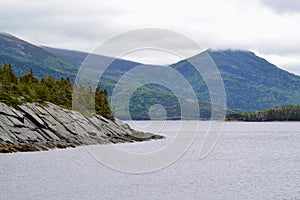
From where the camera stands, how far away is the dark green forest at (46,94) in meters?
127

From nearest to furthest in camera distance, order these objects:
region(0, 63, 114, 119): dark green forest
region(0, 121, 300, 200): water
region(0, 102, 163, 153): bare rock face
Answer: region(0, 121, 300, 200): water, region(0, 102, 163, 153): bare rock face, region(0, 63, 114, 119): dark green forest

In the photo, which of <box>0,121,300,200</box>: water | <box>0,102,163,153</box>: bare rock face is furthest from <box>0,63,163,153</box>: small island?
<box>0,121,300,200</box>: water

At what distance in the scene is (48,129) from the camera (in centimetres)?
11419

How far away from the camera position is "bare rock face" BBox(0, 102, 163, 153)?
10369 centimetres

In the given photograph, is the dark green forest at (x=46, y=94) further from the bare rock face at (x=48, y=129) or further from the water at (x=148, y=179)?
the water at (x=148, y=179)

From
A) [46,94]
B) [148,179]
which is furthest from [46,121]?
[148,179]

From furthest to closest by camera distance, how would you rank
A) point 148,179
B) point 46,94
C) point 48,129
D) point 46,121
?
1. point 46,94
2. point 46,121
3. point 48,129
4. point 148,179

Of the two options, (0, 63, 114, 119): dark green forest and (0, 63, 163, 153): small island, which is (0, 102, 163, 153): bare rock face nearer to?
(0, 63, 163, 153): small island

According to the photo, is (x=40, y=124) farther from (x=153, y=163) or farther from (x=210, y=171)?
(x=210, y=171)

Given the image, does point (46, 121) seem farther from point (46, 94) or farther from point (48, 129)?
point (46, 94)

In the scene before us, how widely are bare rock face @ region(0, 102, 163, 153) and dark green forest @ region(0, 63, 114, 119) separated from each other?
5446 millimetres

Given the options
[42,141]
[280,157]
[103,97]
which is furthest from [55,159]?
[103,97]

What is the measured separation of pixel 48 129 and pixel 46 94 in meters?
29.5

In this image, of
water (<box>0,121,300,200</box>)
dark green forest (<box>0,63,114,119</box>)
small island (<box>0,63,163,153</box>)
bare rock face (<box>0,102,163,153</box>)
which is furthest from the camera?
dark green forest (<box>0,63,114,119</box>)
